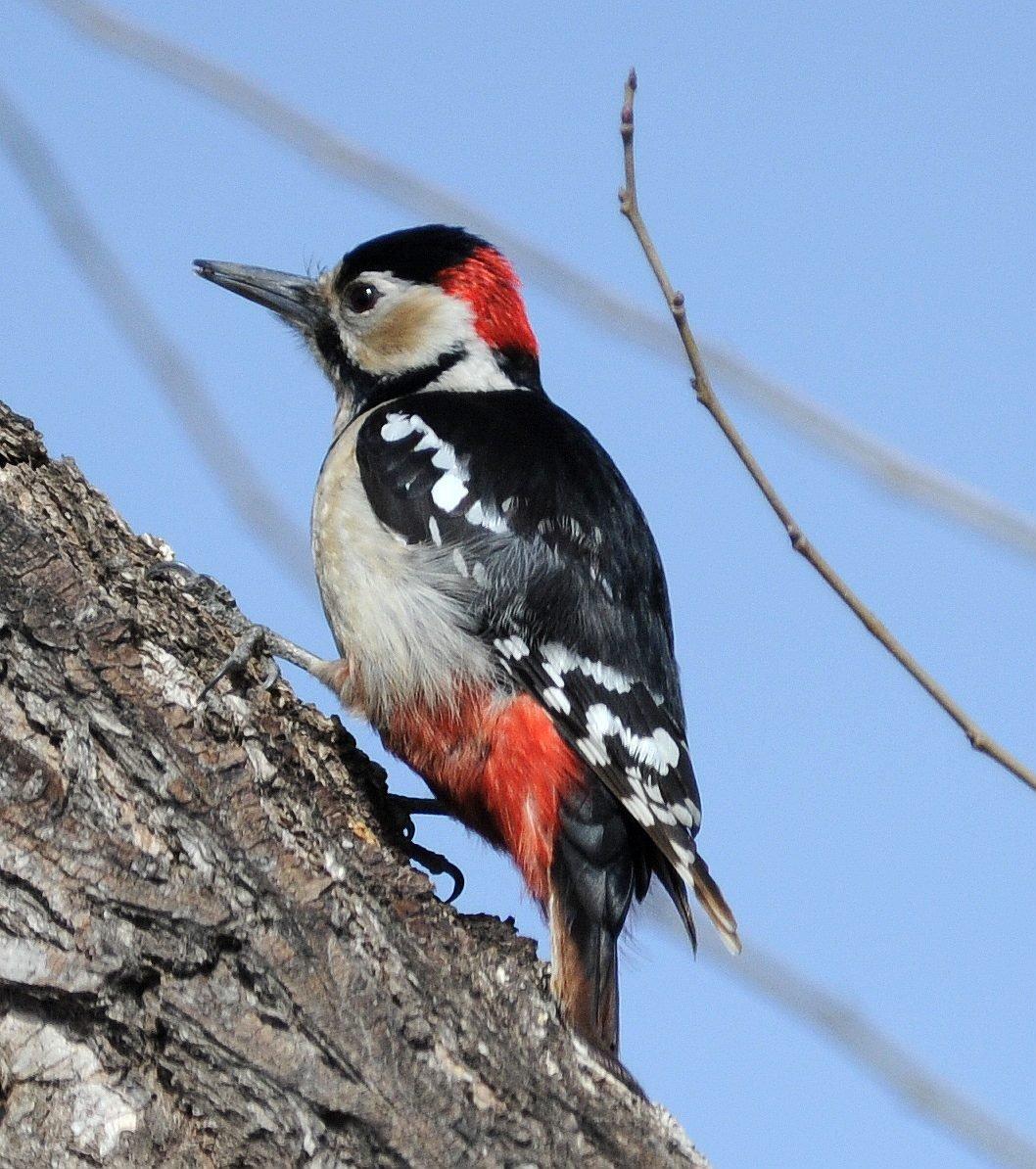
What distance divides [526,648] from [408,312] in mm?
1437

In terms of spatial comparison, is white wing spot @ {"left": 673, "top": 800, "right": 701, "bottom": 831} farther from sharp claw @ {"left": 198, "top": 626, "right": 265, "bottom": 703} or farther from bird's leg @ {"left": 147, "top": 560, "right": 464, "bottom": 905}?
sharp claw @ {"left": 198, "top": 626, "right": 265, "bottom": 703}

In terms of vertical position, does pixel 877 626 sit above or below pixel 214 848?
above

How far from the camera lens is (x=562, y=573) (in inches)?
126

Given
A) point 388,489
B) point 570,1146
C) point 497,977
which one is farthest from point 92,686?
point 388,489

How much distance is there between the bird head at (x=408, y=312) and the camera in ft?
13.5

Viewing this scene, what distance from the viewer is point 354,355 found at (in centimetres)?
414

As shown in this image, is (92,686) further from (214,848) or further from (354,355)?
(354,355)

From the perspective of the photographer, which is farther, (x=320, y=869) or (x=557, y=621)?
(x=557, y=621)

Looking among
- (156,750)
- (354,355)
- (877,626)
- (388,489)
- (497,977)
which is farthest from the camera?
(354,355)

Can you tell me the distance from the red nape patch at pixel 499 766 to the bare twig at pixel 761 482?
114 centimetres

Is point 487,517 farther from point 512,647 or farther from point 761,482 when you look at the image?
point 761,482

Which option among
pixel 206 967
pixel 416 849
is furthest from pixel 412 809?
pixel 206 967

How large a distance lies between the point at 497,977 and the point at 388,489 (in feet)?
4.50

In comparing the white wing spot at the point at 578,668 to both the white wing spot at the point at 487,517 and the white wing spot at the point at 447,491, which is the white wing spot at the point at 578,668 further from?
the white wing spot at the point at 447,491
